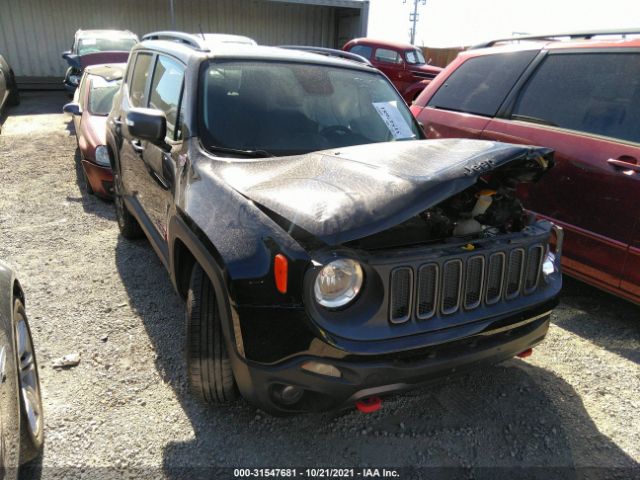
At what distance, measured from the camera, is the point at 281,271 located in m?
1.88

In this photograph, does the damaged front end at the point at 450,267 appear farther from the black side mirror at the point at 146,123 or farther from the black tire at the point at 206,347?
the black side mirror at the point at 146,123

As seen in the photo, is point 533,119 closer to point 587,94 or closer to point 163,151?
point 587,94

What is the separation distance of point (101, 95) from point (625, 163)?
657 centimetres

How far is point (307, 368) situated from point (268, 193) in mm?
749

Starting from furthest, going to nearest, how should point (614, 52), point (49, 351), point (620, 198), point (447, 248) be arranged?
point (614, 52)
point (620, 198)
point (49, 351)
point (447, 248)

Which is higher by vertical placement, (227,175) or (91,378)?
(227,175)

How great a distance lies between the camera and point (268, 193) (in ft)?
6.98

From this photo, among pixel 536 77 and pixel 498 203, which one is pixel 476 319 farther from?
pixel 536 77

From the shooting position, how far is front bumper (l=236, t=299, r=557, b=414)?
1906mm

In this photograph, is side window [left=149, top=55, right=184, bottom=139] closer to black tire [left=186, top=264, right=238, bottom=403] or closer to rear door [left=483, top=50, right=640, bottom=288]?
black tire [left=186, top=264, right=238, bottom=403]

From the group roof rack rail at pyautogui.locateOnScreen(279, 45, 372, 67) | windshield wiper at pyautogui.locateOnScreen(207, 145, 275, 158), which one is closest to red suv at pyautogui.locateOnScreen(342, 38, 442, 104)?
roof rack rail at pyautogui.locateOnScreen(279, 45, 372, 67)

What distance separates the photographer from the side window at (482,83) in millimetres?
4227

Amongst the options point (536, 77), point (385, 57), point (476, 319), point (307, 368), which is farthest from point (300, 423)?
point (385, 57)

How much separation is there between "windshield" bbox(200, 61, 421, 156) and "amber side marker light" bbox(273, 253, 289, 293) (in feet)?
3.63
